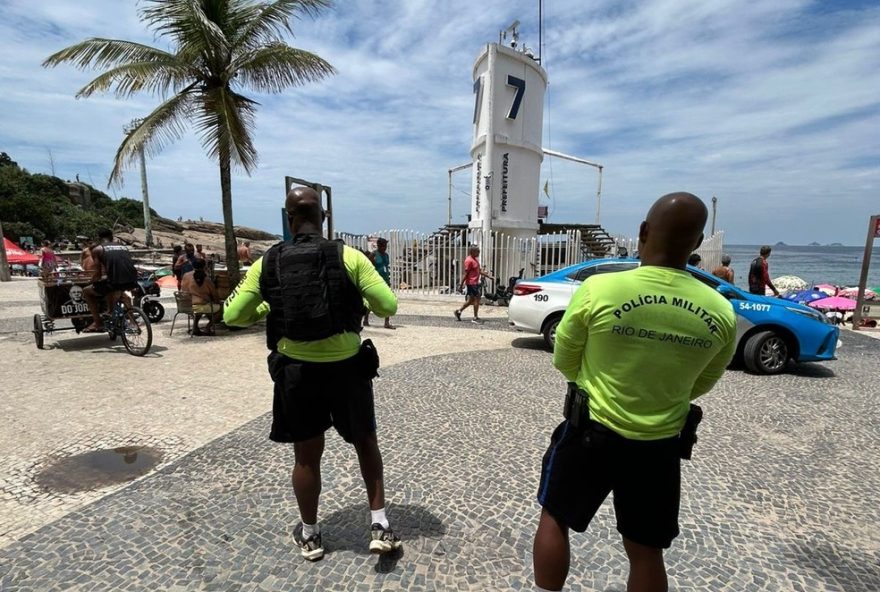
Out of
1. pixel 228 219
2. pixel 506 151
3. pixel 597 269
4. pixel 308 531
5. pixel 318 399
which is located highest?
pixel 506 151

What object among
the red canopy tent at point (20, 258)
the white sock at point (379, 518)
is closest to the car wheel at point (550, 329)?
the white sock at point (379, 518)

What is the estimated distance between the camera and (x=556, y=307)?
7199 millimetres

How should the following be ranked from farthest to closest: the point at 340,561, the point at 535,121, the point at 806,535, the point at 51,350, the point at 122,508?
the point at 535,121
the point at 51,350
the point at 122,508
the point at 806,535
the point at 340,561

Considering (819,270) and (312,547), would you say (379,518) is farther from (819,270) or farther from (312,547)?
(819,270)

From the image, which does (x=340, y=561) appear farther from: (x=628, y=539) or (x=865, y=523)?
(x=865, y=523)

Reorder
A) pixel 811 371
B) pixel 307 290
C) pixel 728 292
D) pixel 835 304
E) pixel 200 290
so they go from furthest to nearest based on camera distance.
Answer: pixel 835 304, pixel 200 290, pixel 811 371, pixel 728 292, pixel 307 290

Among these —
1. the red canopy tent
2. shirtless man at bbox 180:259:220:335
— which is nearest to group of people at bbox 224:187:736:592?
shirtless man at bbox 180:259:220:335

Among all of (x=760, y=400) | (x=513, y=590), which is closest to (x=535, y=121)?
(x=760, y=400)

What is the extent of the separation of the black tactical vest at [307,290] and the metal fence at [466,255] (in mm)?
11888

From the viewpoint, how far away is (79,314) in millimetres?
7117

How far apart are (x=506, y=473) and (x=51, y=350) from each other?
297 inches

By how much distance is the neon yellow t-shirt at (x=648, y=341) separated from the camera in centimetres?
154

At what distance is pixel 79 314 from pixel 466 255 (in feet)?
32.8

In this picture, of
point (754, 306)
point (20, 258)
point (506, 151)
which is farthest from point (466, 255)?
point (20, 258)
